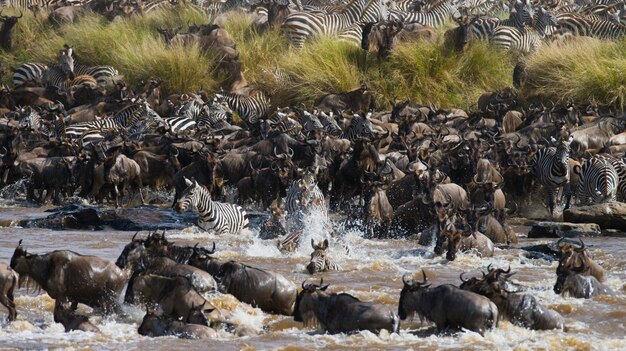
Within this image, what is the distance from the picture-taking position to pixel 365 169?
19.1 m

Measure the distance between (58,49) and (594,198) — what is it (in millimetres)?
16182

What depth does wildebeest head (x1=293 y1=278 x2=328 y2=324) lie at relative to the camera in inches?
428

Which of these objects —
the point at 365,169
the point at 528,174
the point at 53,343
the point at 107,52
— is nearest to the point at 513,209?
the point at 528,174

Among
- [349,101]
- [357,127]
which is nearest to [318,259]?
[357,127]

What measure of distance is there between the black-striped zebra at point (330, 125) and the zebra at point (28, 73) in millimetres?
8839

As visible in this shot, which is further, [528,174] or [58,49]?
[58,49]

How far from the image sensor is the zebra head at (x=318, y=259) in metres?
13.6

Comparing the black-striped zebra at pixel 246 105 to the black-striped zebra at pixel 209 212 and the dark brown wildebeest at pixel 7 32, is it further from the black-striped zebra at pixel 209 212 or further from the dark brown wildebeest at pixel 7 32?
the black-striped zebra at pixel 209 212

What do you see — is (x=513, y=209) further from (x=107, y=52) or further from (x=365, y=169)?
(x=107, y=52)

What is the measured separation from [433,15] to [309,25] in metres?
6.28

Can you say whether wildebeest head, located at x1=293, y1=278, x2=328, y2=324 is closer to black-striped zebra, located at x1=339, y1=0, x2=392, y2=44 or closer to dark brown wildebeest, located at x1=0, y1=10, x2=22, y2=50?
black-striped zebra, located at x1=339, y1=0, x2=392, y2=44

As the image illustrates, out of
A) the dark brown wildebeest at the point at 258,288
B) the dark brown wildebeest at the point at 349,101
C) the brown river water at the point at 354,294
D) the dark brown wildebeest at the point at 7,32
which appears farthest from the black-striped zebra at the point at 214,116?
the dark brown wildebeest at the point at 258,288

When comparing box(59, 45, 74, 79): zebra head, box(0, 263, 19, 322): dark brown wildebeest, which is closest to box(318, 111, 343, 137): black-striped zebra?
box(59, 45, 74, 79): zebra head

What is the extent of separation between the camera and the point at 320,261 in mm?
13664
